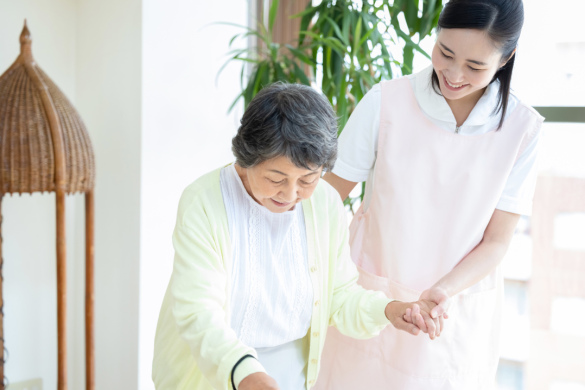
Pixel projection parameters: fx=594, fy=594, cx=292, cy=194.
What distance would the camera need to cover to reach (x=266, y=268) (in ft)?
4.26

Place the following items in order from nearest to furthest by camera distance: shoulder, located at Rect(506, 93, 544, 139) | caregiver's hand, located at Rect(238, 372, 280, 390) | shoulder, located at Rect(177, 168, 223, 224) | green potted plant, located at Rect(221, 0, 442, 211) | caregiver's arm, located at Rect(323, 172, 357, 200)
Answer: caregiver's hand, located at Rect(238, 372, 280, 390) < shoulder, located at Rect(177, 168, 223, 224) < shoulder, located at Rect(506, 93, 544, 139) < caregiver's arm, located at Rect(323, 172, 357, 200) < green potted plant, located at Rect(221, 0, 442, 211)

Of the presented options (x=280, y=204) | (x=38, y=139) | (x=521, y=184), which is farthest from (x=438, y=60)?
(x=38, y=139)

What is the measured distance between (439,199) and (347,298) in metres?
0.35

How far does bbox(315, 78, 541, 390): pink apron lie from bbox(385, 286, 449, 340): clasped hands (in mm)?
189

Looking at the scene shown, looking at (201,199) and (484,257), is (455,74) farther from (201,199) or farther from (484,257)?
(201,199)

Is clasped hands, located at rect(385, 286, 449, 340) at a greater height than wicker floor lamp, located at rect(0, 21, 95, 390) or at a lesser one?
lesser

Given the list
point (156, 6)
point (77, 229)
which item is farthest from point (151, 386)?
point (156, 6)

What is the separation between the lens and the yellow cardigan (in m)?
1.13

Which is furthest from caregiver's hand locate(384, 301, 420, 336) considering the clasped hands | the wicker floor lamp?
the wicker floor lamp

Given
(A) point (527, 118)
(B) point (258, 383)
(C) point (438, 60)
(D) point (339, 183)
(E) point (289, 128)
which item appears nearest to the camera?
(B) point (258, 383)

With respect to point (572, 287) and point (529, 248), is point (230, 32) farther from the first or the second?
point (572, 287)

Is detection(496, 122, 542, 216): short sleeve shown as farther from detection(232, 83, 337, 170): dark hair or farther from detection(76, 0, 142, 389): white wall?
detection(76, 0, 142, 389): white wall

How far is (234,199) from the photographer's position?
1292mm

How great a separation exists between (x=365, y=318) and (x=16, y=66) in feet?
4.74
